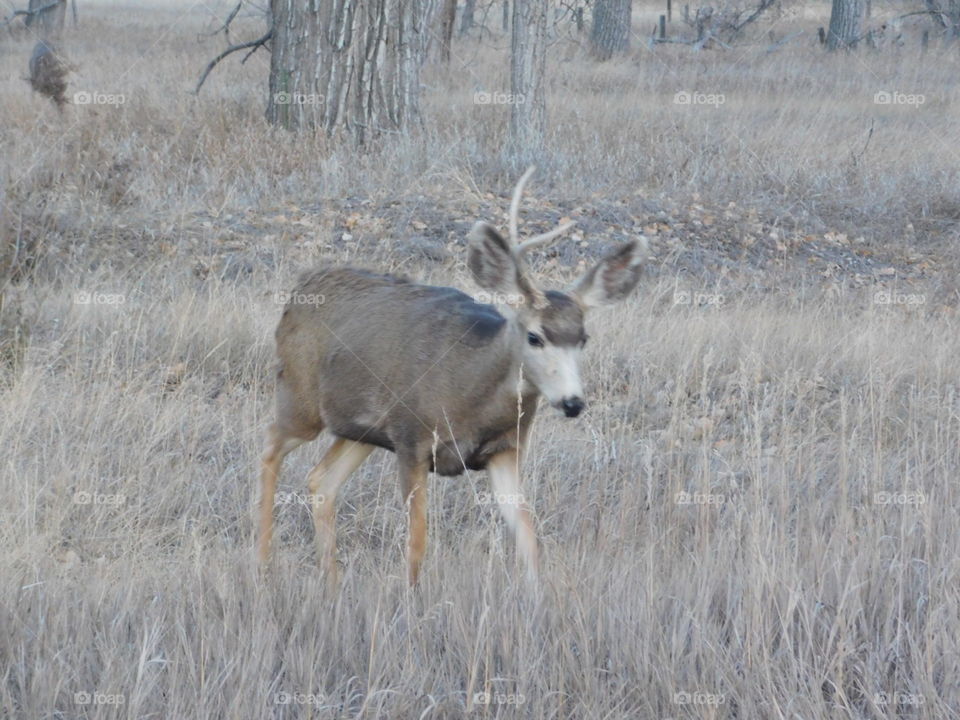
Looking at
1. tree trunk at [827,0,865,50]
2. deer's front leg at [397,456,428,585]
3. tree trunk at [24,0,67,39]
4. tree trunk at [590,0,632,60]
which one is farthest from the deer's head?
tree trunk at [24,0,67,39]

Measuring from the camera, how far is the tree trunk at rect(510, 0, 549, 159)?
12.8m

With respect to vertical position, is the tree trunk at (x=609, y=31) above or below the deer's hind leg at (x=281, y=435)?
above

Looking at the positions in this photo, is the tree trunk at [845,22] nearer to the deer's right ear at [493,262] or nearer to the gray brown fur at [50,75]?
the gray brown fur at [50,75]

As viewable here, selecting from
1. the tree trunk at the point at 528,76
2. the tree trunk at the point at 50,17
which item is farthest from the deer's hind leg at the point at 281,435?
the tree trunk at the point at 50,17

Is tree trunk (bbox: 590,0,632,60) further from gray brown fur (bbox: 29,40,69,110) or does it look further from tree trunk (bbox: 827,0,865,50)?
gray brown fur (bbox: 29,40,69,110)

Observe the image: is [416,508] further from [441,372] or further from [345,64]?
[345,64]

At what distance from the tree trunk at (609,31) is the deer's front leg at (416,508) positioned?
21750 mm

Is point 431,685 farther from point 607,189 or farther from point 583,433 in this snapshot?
point 607,189

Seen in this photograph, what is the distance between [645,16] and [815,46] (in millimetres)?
17922

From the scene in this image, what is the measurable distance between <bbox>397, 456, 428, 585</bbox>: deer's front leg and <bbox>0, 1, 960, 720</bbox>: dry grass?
0.32 feet

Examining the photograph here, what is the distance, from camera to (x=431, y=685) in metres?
3.74

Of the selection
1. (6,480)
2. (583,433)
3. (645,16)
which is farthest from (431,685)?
(645,16)

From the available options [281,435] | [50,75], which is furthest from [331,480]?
[50,75]

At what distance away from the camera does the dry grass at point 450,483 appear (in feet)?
12.3
